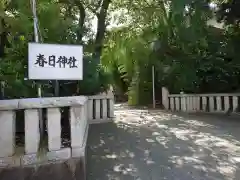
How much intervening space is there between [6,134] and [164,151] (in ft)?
7.53

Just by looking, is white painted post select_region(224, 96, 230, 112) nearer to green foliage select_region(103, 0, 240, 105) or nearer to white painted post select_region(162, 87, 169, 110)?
green foliage select_region(103, 0, 240, 105)

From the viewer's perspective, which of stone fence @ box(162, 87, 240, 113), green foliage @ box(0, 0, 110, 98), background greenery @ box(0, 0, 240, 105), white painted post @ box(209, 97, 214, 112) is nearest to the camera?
green foliage @ box(0, 0, 110, 98)

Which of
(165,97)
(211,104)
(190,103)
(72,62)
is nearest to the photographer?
(72,62)

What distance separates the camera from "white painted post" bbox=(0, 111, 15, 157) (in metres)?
2.63

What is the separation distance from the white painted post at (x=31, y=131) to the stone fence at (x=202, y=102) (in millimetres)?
6176

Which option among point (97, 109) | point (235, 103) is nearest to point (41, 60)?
point (97, 109)

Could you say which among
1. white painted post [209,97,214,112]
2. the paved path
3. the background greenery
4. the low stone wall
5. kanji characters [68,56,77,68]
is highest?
the background greenery

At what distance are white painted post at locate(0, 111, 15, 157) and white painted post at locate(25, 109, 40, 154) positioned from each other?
12 centimetres

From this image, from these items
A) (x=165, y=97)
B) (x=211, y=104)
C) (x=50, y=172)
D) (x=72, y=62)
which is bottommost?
(x=50, y=172)

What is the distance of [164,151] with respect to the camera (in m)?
4.23

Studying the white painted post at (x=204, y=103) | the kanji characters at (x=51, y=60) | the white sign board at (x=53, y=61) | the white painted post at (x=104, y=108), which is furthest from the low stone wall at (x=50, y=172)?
the white painted post at (x=204, y=103)

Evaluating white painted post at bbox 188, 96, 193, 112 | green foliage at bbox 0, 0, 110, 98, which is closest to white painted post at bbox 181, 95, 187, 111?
white painted post at bbox 188, 96, 193, 112

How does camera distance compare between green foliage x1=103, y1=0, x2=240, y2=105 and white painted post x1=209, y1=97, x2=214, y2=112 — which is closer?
white painted post x1=209, y1=97, x2=214, y2=112

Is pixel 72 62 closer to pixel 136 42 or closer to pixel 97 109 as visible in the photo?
pixel 97 109
